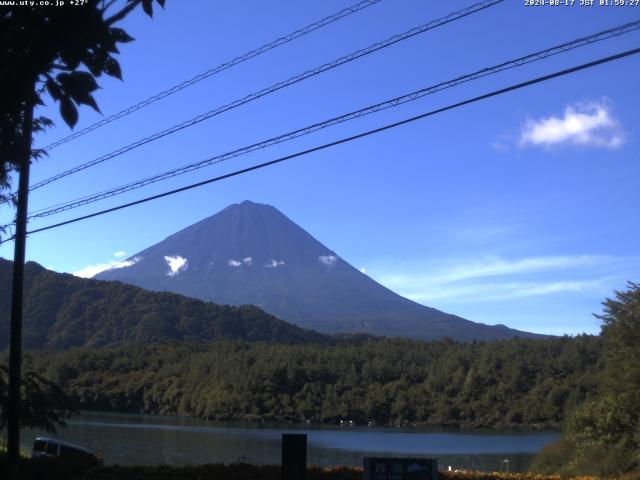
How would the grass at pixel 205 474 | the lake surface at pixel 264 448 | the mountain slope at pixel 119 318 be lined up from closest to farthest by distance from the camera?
the grass at pixel 205 474, the lake surface at pixel 264 448, the mountain slope at pixel 119 318

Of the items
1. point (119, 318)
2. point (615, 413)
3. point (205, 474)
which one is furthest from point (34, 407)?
point (119, 318)

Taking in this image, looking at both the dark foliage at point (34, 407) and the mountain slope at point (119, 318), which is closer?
the dark foliage at point (34, 407)

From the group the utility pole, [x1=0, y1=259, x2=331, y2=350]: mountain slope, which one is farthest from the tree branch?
[x1=0, y1=259, x2=331, y2=350]: mountain slope

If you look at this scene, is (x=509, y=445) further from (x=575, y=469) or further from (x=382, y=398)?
(x=382, y=398)

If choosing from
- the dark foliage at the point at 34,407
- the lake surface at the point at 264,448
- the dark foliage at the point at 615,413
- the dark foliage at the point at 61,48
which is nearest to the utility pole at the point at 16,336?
the dark foliage at the point at 34,407

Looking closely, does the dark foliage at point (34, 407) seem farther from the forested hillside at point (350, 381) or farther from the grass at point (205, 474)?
the forested hillside at point (350, 381)

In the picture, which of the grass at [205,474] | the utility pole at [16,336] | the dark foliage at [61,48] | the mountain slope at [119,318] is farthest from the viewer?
the mountain slope at [119,318]

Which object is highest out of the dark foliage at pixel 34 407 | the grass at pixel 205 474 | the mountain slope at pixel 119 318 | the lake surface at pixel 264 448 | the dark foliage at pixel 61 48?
the mountain slope at pixel 119 318

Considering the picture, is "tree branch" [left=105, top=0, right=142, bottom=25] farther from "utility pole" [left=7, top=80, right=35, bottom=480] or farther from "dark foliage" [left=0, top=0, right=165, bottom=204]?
"utility pole" [left=7, top=80, right=35, bottom=480]

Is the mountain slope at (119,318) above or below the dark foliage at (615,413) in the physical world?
above
